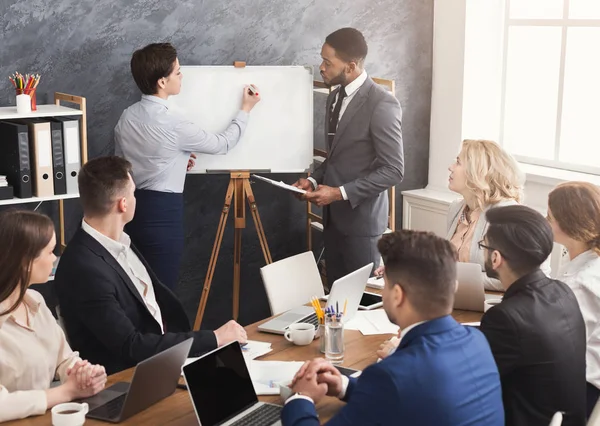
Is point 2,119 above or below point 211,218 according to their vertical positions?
above

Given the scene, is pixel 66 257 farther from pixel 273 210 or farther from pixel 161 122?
pixel 273 210

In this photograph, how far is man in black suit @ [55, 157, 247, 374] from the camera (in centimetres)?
293

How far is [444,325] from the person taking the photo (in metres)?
2.20

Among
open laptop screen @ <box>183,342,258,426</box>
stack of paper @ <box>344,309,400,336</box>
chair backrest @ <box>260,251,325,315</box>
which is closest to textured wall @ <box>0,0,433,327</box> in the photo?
chair backrest @ <box>260,251,325,315</box>

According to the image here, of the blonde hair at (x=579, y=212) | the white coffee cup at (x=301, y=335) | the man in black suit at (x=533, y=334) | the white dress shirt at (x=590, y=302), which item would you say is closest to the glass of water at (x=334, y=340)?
the white coffee cup at (x=301, y=335)

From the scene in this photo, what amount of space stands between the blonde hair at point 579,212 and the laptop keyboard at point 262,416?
140 centimetres

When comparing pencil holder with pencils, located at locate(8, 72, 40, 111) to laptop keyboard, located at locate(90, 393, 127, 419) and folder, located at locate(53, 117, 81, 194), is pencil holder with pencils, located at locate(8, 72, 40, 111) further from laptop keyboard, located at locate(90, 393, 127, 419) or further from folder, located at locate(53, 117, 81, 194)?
laptop keyboard, located at locate(90, 393, 127, 419)

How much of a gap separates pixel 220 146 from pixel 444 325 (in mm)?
2750

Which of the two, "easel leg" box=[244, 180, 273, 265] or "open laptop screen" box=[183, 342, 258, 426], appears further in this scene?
"easel leg" box=[244, 180, 273, 265]

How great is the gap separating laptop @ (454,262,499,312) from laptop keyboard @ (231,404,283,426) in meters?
1.15

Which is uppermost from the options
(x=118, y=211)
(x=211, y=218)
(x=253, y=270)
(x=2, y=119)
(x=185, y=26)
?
(x=185, y=26)

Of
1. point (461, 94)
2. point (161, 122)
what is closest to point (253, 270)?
point (161, 122)

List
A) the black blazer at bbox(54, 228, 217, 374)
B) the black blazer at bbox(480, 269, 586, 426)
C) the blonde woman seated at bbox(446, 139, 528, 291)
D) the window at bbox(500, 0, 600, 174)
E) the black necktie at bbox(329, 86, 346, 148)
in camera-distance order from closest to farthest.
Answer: the black blazer at bbox(480, 269, 586, 426) < the black blazer at bbox(54, 228, 217, 374) < the blonde woman seated at bbox(446, 139, 528, 291) < the black necktie at bbox(329, 86, 346, 148) < the window at bbox(500, 0, 600, 174)

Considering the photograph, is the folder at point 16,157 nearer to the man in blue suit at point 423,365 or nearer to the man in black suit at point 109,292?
the man in black suit at point 109,292
